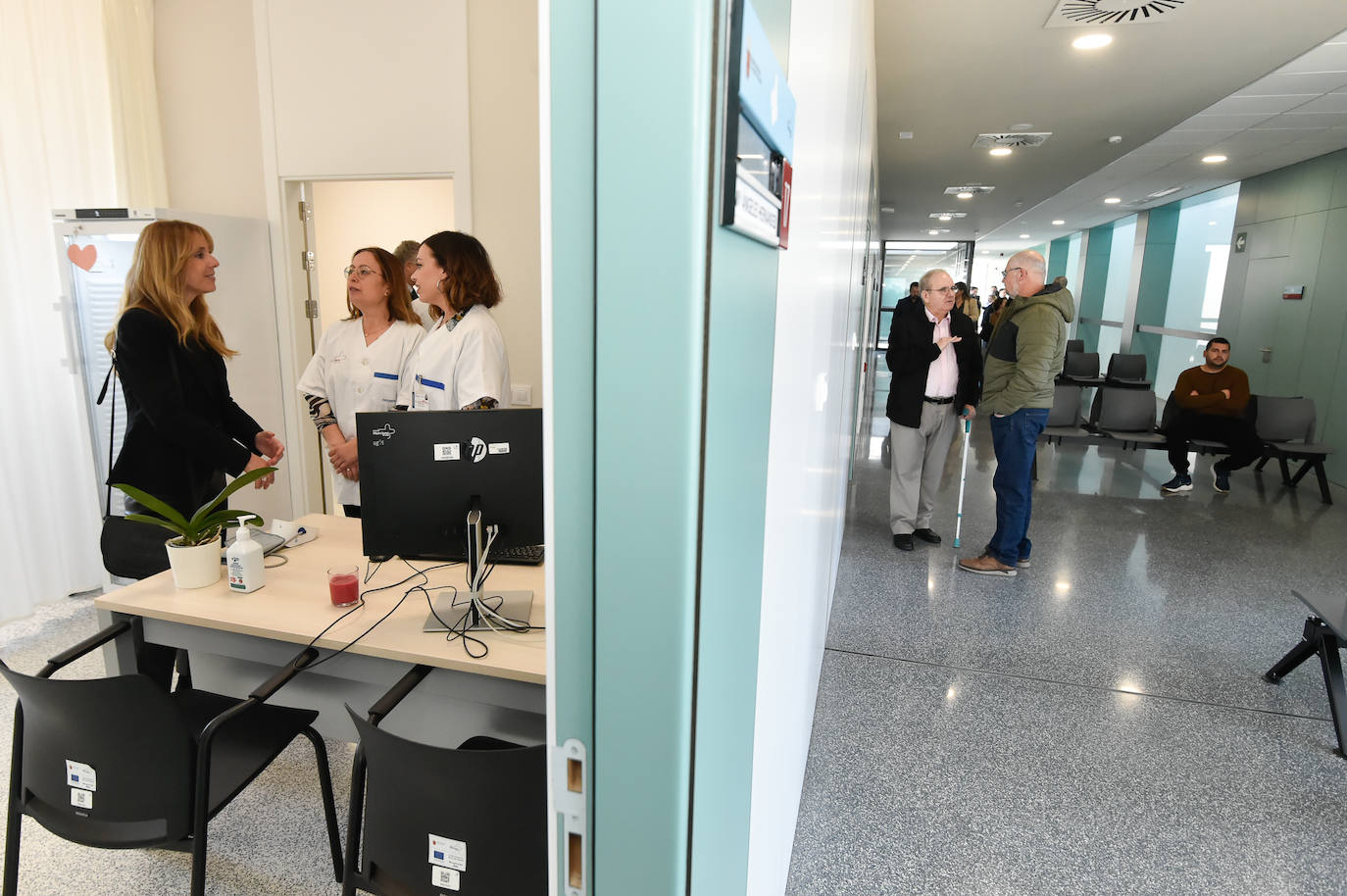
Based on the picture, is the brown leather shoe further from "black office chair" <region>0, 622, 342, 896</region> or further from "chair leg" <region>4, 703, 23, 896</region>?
"chair leg" <region>4, 703, 23, 896</region>

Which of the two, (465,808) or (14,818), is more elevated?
(465,808)

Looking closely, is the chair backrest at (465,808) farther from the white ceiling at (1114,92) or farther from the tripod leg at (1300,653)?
the white ceiling at (1114,92)

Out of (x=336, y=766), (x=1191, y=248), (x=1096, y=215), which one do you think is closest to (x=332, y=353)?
(x=336, y=766)

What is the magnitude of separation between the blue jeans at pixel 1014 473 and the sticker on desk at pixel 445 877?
12.0ft

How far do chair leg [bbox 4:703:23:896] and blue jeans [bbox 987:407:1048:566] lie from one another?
13.9ft

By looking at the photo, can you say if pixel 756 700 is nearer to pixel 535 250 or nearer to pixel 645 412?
pixel 645 412

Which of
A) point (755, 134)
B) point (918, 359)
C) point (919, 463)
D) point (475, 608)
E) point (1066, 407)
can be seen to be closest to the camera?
point (755, 134)

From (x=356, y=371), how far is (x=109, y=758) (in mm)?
1783

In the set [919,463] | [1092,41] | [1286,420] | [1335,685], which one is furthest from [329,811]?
[1286,420]

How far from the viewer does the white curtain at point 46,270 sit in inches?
139

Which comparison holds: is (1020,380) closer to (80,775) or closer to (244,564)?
(244,564)

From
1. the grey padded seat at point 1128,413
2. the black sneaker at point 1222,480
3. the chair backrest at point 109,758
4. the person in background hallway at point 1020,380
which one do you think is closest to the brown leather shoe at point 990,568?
the person in background hallway at point 1020,380

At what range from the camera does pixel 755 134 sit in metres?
0.76

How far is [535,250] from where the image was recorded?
3723 mm
